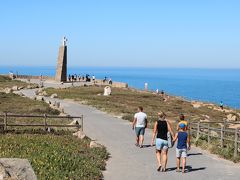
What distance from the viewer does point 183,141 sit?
51.3ft

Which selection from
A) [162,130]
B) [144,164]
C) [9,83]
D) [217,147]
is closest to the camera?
[162,130]

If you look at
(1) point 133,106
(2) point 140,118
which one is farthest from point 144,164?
(1) point 133,106

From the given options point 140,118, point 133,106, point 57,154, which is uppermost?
point 140,118

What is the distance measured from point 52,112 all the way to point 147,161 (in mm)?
19047

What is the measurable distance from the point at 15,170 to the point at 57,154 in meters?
7.60

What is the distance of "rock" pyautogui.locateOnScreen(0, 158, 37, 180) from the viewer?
899cm

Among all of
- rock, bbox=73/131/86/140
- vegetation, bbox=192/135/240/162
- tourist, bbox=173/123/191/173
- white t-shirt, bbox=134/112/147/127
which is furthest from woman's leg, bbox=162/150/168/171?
rock, bbox=73/131/86/140

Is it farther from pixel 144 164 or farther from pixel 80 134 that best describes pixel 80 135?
pixel 144 164

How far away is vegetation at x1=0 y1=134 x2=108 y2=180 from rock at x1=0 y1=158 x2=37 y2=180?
3769 millimetres

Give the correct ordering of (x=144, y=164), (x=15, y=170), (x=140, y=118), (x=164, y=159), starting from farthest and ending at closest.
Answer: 1. (x=140, y=118)
2. (x=144, y=164)
3. (x=164, y=159)
4. (x=15, y=170)

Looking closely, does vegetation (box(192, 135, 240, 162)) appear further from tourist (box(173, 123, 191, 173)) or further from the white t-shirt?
tourist (box(173, 123, 191, 173))

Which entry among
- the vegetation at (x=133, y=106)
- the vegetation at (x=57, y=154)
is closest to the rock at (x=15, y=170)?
the vegetation at (x=57, y=154)

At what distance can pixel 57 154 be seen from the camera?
16.8 m

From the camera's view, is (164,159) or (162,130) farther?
(164,159)
